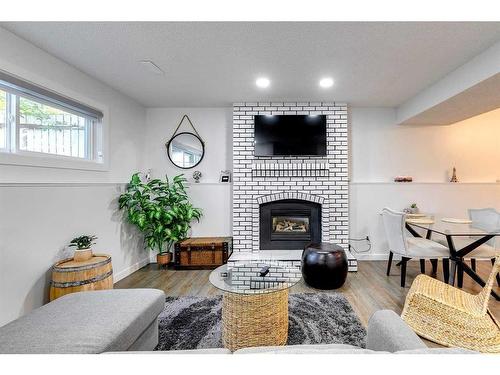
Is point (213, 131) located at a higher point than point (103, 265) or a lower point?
higher

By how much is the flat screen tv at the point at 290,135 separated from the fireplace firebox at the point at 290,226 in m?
0.78

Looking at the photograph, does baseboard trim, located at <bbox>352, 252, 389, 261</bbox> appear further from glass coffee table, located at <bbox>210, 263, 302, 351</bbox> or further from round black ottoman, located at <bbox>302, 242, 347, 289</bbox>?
glass coffee table, located at <bbox>210, 263, 302, 351</bbox>

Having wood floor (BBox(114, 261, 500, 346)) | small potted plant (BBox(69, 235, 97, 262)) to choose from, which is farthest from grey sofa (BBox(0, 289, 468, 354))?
wood floor (BBox(114, 261, 500, 346))

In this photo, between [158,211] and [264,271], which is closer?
[264,271]

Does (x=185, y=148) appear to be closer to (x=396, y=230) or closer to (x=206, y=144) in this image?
(x=206, y=144)

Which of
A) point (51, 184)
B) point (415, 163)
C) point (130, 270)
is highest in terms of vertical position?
point (415, 163)

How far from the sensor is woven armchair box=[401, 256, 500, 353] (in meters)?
1.76

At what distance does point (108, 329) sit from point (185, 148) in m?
3.07

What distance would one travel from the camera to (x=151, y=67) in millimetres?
2531

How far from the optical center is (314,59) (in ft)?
7.66

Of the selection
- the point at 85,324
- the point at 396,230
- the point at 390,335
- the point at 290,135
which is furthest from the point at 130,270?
the point at 396,230
